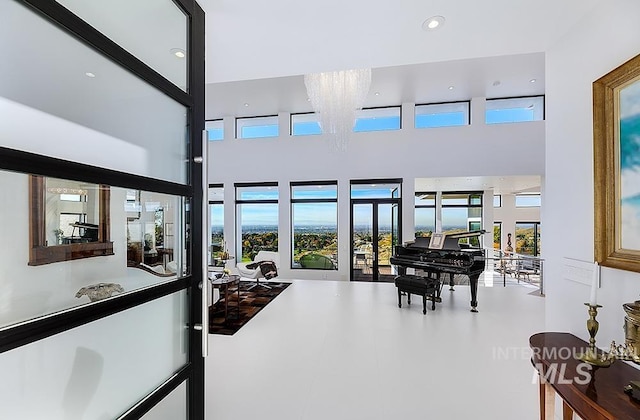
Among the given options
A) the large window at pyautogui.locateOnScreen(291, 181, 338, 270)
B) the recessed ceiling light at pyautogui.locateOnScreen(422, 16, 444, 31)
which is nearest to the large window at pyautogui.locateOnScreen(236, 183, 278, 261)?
the large window at pyautogui.locateOnScreen(291, 181, 338, 270)

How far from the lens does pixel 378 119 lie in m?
7.79

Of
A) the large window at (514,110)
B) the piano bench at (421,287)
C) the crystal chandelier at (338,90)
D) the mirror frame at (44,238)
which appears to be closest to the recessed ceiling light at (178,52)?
the mirror frame at (44,238)

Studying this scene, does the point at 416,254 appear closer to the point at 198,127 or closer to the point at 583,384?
the point at 583,384

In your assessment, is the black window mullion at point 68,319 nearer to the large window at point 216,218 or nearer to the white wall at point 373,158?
the white wall at point 373,158

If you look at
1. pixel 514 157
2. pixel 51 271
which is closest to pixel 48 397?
pixel 51 271

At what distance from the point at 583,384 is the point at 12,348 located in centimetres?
247

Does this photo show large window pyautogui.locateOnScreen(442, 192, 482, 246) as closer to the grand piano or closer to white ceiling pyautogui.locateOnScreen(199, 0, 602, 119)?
the grand piano

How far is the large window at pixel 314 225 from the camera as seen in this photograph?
8.17 metres

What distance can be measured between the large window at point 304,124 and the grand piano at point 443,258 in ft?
14.0

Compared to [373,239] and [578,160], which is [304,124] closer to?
[373,239]

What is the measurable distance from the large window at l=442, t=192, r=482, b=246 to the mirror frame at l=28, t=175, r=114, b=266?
989 cm

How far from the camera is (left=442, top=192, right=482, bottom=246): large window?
31.5 ft

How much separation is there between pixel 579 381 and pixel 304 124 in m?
7.83

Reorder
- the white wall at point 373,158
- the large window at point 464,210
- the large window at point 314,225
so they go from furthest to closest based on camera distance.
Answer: the large window at point 464,210 < the large window at point 314,225 < the white wall at point 373,158
